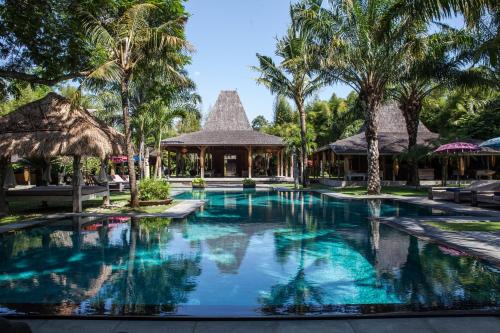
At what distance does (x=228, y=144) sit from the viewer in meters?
30.4

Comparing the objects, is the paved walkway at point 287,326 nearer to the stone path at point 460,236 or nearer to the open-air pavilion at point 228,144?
the stone path at point 460,236

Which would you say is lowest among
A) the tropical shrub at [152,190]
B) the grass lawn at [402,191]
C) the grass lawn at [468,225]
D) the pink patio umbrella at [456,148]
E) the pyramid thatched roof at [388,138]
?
the grass lawn at [468,225]

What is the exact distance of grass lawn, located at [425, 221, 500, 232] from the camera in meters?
9.49

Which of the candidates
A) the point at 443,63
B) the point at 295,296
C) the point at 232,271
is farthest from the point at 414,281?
the point at 443,63

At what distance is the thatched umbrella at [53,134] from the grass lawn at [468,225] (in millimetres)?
10777

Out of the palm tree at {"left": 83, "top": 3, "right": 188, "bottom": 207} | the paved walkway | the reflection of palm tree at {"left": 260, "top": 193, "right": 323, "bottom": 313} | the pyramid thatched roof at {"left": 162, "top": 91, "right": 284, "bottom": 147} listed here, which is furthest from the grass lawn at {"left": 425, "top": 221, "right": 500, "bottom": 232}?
the pyramid thatched roof at {"left": 162, "top": 91, "right": 284, "bottom": 147}

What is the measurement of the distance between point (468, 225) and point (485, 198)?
16.3 feet

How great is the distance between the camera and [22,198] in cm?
1455

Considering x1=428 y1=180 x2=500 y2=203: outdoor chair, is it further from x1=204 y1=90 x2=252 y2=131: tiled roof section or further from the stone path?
x1=204 y1=90 x2=252 y2=131: tiled roof section

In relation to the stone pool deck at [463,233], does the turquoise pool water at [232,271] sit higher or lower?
lower

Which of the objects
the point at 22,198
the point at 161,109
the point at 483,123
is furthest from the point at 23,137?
the point at 483,123

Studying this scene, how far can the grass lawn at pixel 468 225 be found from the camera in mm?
9490

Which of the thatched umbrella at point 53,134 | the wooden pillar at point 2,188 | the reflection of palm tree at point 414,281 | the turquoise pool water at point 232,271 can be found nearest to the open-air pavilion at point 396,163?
the turquoise pool water at point 232,271

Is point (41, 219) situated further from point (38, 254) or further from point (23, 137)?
point (38, 254)
